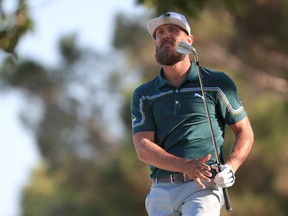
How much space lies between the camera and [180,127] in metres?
7.26

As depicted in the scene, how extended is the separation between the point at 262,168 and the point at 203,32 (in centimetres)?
459

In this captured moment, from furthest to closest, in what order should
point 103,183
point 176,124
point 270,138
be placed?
point 103,183
point 270,138
point 176,124

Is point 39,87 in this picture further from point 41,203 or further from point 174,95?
point 174,95

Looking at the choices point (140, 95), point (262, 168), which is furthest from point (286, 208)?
point (140, 95)

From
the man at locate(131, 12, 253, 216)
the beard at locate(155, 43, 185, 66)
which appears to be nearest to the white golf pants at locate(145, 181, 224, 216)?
the man at locate(131, 12, 253, 216)

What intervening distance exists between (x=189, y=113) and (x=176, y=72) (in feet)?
1.22

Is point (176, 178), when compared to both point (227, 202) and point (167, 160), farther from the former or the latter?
point (227, 202)

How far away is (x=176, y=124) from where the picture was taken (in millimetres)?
7262

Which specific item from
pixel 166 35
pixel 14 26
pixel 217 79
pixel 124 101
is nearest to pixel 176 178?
pixel 217 79

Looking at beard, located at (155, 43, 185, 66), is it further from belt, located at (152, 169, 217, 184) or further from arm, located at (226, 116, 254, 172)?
belt, located at (152, 169, 217, 184)

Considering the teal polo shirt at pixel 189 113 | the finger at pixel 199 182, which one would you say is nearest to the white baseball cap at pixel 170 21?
the teal polo shirt at pixel 189 113

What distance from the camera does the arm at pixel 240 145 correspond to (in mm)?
7172

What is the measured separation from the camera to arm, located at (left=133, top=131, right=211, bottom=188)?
689 centimetres

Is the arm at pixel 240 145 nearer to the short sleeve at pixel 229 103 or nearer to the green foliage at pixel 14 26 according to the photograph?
the short sleeve at pixel 229 103
